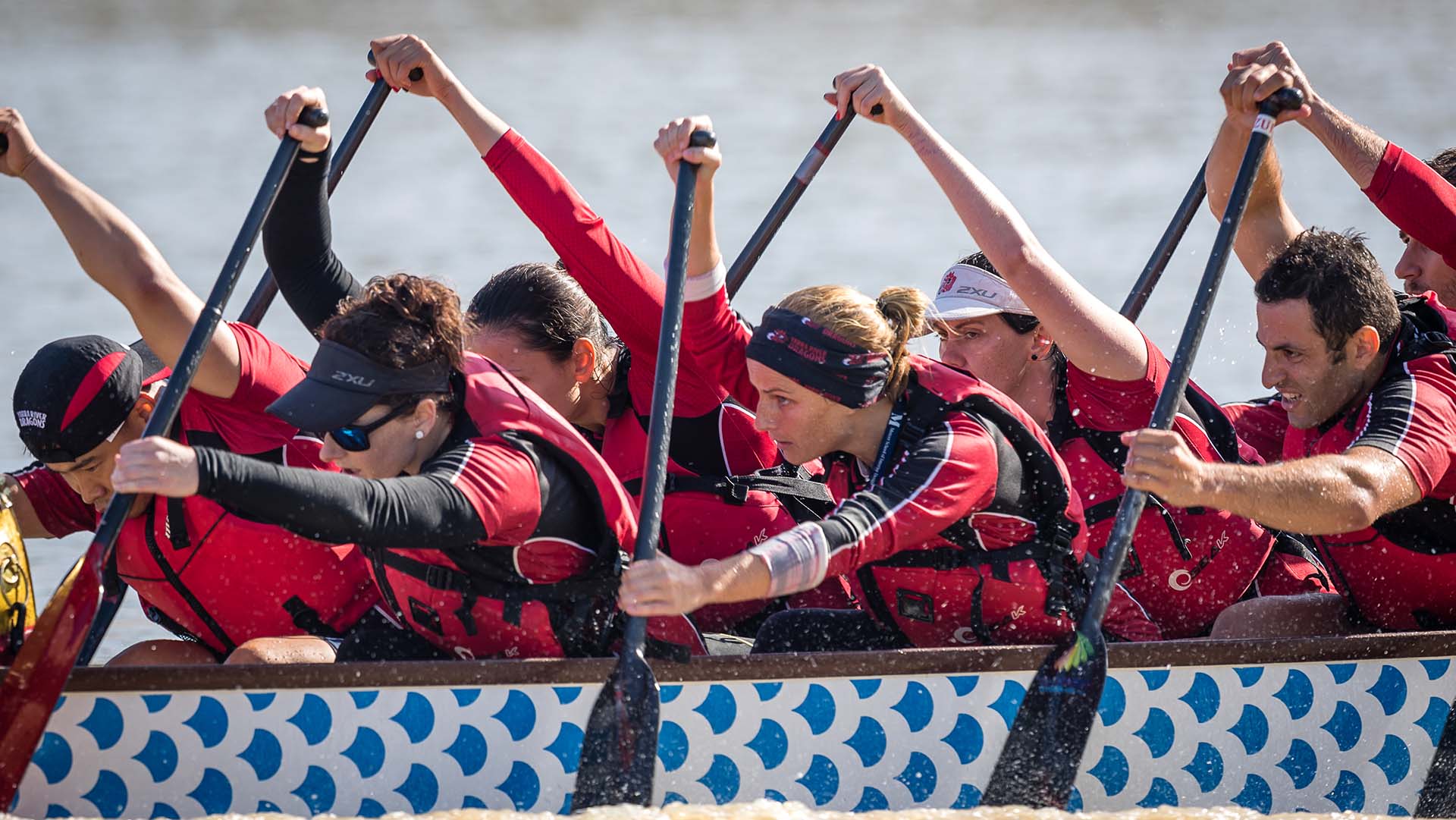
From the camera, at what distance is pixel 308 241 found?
3906 millimetres

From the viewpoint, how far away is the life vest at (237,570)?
3592 mm

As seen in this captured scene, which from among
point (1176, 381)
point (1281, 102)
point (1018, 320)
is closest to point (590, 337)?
point (1018, 320)

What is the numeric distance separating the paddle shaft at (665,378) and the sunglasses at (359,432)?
49cm

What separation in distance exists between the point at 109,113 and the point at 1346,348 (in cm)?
1536

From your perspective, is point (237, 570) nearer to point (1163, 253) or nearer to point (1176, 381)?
point (1176, 381)

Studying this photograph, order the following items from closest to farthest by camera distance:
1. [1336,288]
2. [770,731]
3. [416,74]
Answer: [770,731] < [1336,288] < [416,74]

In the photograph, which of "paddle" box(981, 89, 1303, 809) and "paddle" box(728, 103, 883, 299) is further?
"paddle" box(728, 103, 883, 299)

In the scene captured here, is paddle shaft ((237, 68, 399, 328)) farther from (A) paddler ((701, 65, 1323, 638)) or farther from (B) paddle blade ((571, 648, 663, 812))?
(B) paddle blade ((571, 648, 663, 812))

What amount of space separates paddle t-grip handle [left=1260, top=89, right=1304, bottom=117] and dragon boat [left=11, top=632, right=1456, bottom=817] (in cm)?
109

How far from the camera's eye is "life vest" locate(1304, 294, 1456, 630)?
3582mm

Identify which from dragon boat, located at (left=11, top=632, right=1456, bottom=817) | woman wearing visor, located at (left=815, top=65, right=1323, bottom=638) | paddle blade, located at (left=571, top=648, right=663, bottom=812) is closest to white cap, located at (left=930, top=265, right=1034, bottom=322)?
woman wearing visor, located at (left=815, top=65, right=1323, bottom=638)

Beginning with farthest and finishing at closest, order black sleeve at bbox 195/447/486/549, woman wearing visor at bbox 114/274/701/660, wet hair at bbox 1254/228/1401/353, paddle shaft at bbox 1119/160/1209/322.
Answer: paddle shaft at bbox 1119/160/1209/322
wet hair at bbox 1254/228/1401/353
woman wearing visor at bbox 114/274/701/660
black sleeve at bbox 195/447/486/549

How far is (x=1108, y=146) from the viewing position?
57.0 ft

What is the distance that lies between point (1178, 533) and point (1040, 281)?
73cm
